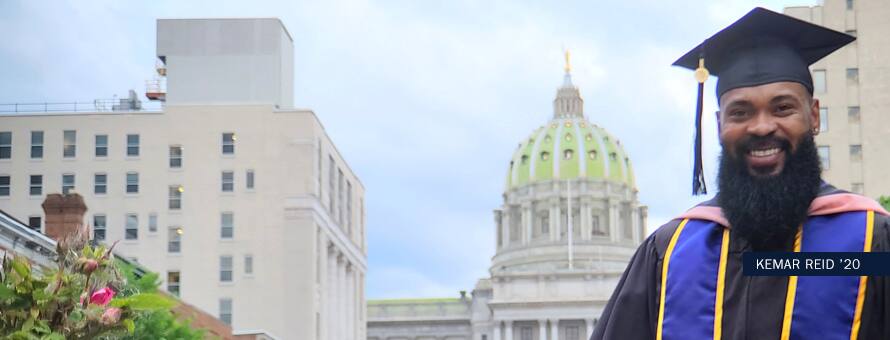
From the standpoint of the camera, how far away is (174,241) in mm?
86750

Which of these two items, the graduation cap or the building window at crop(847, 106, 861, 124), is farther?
the building window at crop(847, 106, 861, 124)

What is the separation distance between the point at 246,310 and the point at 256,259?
2771 mm

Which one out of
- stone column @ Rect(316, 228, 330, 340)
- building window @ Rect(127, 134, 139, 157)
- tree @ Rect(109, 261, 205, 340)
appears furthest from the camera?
stone column @ Rect(316, 228, 330, 340)

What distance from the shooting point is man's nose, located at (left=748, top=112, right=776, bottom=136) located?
5758mm

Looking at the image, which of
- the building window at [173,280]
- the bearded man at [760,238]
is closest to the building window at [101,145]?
the building window at [173,280]

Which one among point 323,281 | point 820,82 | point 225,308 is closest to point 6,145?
point 225,308

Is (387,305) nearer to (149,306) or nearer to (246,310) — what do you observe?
(246,310)

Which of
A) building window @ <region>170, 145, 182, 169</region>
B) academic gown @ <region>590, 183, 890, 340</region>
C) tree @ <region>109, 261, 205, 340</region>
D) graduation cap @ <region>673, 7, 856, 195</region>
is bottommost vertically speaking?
academic gown @ <region>590, 183, 890, 340</region>

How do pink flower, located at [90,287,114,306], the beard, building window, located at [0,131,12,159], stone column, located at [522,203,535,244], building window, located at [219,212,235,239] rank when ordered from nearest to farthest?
the beard
pink flower, located at [90,287,114,306]
building window, located at [219,212,235,239]
building window, located at [0,131,12,159]
stone column, located at [522,203,535,244]

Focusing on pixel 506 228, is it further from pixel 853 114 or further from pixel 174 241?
pixel 853 114

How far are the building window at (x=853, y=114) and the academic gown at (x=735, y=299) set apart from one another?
70.2m

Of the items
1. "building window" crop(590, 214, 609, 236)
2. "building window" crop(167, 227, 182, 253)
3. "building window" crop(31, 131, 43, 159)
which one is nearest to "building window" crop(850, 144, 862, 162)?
"building window" crop(167, 227, 182, 253)

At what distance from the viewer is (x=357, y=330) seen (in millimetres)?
108125

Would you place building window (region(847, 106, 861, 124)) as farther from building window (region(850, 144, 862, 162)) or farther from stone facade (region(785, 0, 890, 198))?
building window (region(850, 144, 862, 162))
